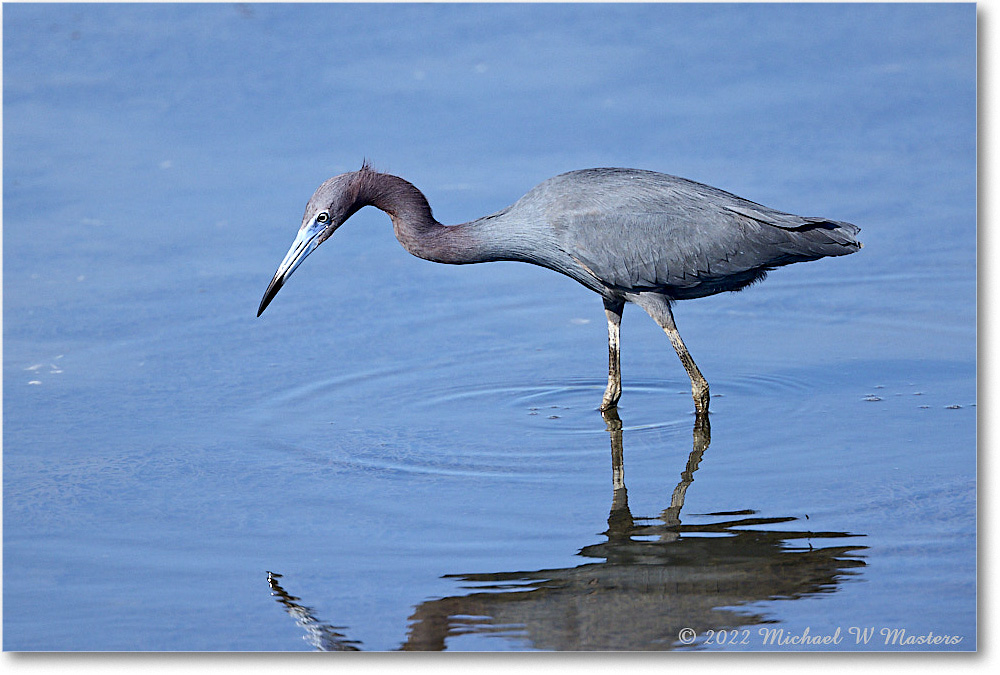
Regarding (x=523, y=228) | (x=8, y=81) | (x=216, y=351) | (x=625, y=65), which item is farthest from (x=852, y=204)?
(x=8, y=81)

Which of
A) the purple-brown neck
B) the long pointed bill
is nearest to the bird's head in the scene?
the long pointed bill

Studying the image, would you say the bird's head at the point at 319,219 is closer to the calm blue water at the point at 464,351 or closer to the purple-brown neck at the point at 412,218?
the purple-brown neck at the point at 412,218

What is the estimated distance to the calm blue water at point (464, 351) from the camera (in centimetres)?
485

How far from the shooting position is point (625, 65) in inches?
383

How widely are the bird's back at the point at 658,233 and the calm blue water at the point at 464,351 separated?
2.01ft

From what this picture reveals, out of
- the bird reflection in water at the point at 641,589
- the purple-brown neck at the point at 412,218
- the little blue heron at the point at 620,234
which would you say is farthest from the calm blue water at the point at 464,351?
the purple-brown neck at the point at 412,218

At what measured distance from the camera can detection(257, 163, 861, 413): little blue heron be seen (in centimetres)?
630

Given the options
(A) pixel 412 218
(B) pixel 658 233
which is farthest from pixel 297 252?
(B) pixel 658 233

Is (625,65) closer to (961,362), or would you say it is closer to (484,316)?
(484,316)

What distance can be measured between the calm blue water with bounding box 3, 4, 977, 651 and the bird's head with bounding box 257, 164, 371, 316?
665 millimetres

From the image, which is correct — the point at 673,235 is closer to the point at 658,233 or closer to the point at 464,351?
the point at 658,233

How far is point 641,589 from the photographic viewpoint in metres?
4.86

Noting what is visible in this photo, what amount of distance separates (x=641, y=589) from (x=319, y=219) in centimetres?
231

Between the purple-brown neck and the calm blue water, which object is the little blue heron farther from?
the calm blue water
